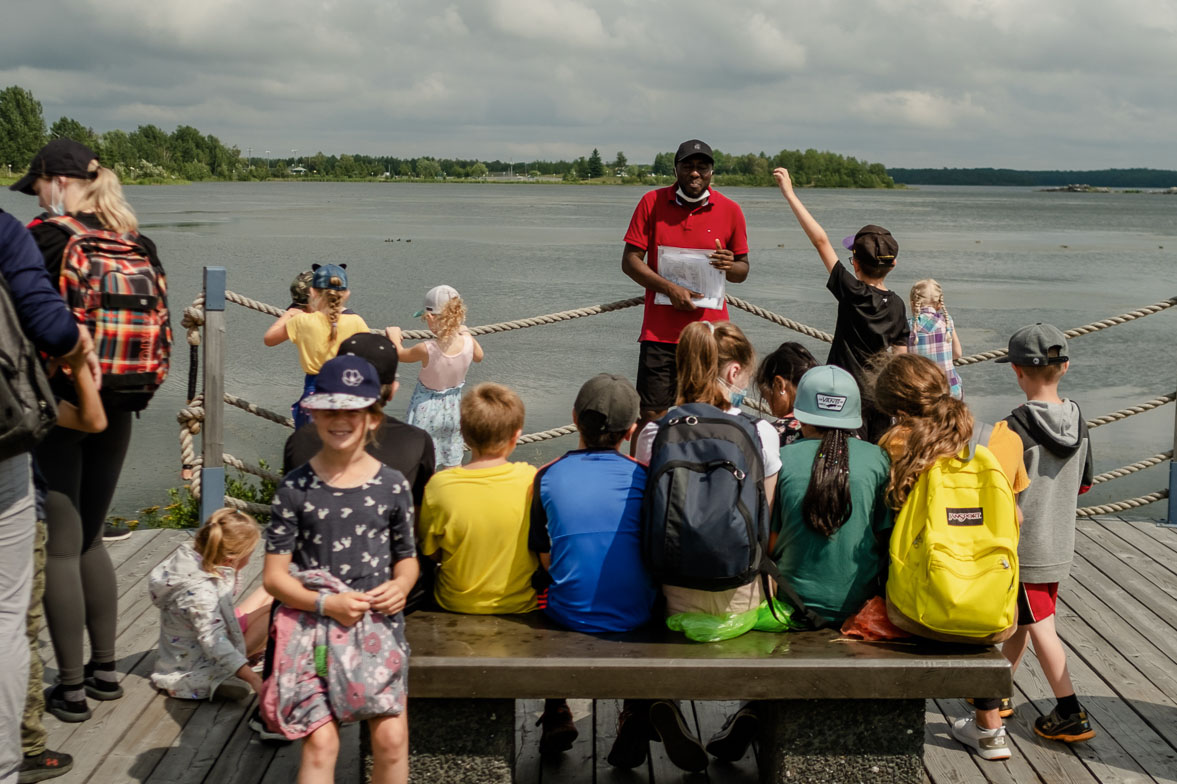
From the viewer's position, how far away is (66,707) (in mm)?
3623

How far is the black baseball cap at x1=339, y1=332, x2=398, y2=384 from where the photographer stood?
3.33 metres

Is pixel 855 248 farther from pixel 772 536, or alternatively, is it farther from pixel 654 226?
pixel 772 536

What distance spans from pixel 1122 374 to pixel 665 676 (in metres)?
12.4

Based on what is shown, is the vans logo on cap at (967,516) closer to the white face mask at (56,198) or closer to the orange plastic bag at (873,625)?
the orange plastic bag at (873,625)

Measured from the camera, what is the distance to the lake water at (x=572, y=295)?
10883 mm

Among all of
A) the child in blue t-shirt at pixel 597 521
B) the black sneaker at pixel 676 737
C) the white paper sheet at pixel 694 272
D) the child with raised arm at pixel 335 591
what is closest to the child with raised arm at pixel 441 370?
the white paper sheet at pixel 694 272

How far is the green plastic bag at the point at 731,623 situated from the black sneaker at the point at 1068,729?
1046 millimetres

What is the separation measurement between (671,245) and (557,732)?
7.70 ft

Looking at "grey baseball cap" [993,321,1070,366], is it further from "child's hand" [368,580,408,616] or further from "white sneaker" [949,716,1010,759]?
"child's hand" [368,580,408,616]

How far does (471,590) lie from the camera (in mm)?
3197

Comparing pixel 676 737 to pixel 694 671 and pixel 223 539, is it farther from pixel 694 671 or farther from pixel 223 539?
pixel 223 539

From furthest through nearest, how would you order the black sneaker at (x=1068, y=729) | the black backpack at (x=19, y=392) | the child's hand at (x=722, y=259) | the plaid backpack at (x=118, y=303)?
the child's hand at (x=722, y=259)
the black sneaker at (x=1068, y=729)
the plaid backpack at (x=118, y=303)
the black backpack at (x=19, y=392)

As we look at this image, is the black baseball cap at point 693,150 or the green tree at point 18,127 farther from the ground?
the green tree at point 18,127

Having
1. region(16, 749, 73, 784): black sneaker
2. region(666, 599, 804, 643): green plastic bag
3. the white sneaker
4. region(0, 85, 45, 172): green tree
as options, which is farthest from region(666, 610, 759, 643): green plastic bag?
region(0, 85, 45, 172): green tree
